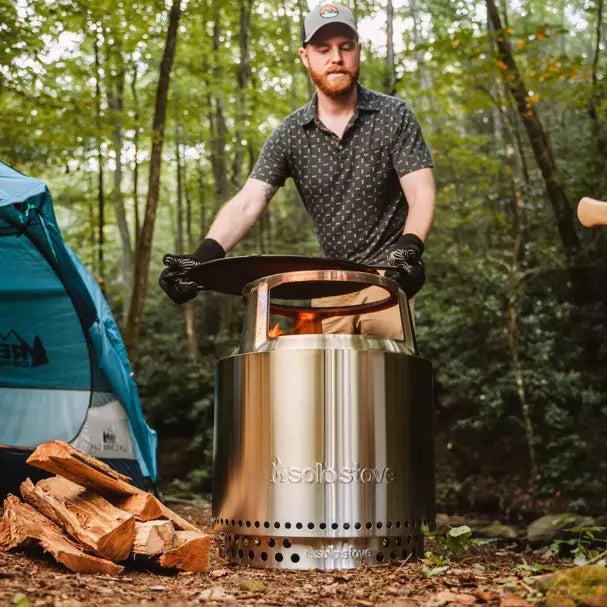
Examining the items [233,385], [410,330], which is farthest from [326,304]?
[233,385]

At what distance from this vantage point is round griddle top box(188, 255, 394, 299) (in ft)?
7.27

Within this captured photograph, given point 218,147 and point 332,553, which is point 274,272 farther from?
point 218,147

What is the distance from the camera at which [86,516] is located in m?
2.21

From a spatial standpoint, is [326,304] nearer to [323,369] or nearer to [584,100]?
[323,369]

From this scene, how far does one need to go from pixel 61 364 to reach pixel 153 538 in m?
2.68

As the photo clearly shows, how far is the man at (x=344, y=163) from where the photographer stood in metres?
2.71

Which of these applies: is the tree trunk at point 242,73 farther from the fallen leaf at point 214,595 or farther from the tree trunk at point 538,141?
the fallen leaf at point 214,595

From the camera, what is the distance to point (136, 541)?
2.14 metres

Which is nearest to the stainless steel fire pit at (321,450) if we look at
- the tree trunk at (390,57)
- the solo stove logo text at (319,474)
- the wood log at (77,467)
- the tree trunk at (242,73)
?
the solo stove logo text at (319,474)

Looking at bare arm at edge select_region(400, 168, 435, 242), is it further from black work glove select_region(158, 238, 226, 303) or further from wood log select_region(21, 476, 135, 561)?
wood log select_region(21, 476, 135, 561)

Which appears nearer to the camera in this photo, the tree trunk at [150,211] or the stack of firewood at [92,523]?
the stack of firewood at [92,523]

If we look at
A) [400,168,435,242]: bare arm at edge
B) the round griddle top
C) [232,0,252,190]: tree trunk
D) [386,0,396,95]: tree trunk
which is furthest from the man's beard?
[232,0,252,190]: tree trunk

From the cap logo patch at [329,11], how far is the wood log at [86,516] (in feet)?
6.40

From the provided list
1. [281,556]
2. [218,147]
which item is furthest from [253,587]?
[218,147]
